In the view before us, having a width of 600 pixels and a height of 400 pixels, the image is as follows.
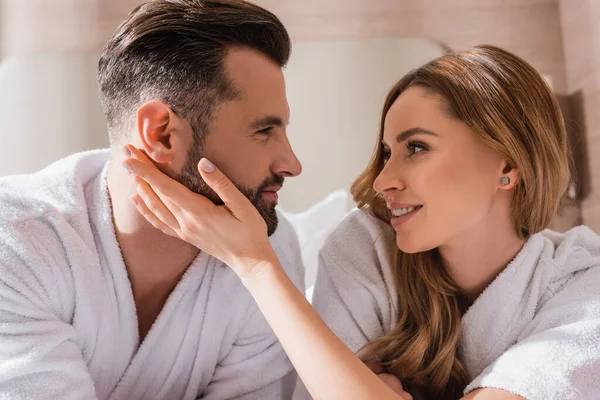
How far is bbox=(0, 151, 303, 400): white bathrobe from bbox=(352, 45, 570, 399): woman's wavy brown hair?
0.95 feet

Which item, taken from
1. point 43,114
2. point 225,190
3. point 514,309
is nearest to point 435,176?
point 514,309

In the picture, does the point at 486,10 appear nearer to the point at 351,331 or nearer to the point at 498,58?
the point at 498,58

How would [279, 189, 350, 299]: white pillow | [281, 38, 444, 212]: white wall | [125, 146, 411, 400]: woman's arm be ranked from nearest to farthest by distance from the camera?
[125, 146, 411, 400]: woman's arm → [279, 189, 350, 299]: white pillow → [281, 38, 444, 212]: white wall

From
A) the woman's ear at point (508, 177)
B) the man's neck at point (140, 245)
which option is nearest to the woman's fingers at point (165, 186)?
the man's neck at point (140, 245)

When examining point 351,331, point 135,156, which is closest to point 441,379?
point 351,331

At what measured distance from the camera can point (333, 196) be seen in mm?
2150

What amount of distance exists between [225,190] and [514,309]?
0.69 m

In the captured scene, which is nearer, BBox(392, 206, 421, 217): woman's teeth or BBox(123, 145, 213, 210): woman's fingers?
BBox(123, 145, 213, 210): woman's fingers

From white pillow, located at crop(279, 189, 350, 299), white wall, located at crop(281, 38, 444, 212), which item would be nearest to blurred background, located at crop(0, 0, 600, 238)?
white wall, located at crop(281, 38, 444, 212)

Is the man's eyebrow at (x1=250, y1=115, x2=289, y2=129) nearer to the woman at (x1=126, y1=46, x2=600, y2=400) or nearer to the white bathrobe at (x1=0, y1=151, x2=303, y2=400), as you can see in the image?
the woman at (x1=126, y1=46, x2=600, y2=400)

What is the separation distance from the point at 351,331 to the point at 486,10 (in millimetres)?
1613

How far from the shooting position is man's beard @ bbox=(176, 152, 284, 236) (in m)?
1.19

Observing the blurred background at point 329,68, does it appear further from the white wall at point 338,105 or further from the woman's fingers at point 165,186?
the woman's fingers at point 165,186

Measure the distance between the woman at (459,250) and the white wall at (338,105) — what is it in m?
0.83
